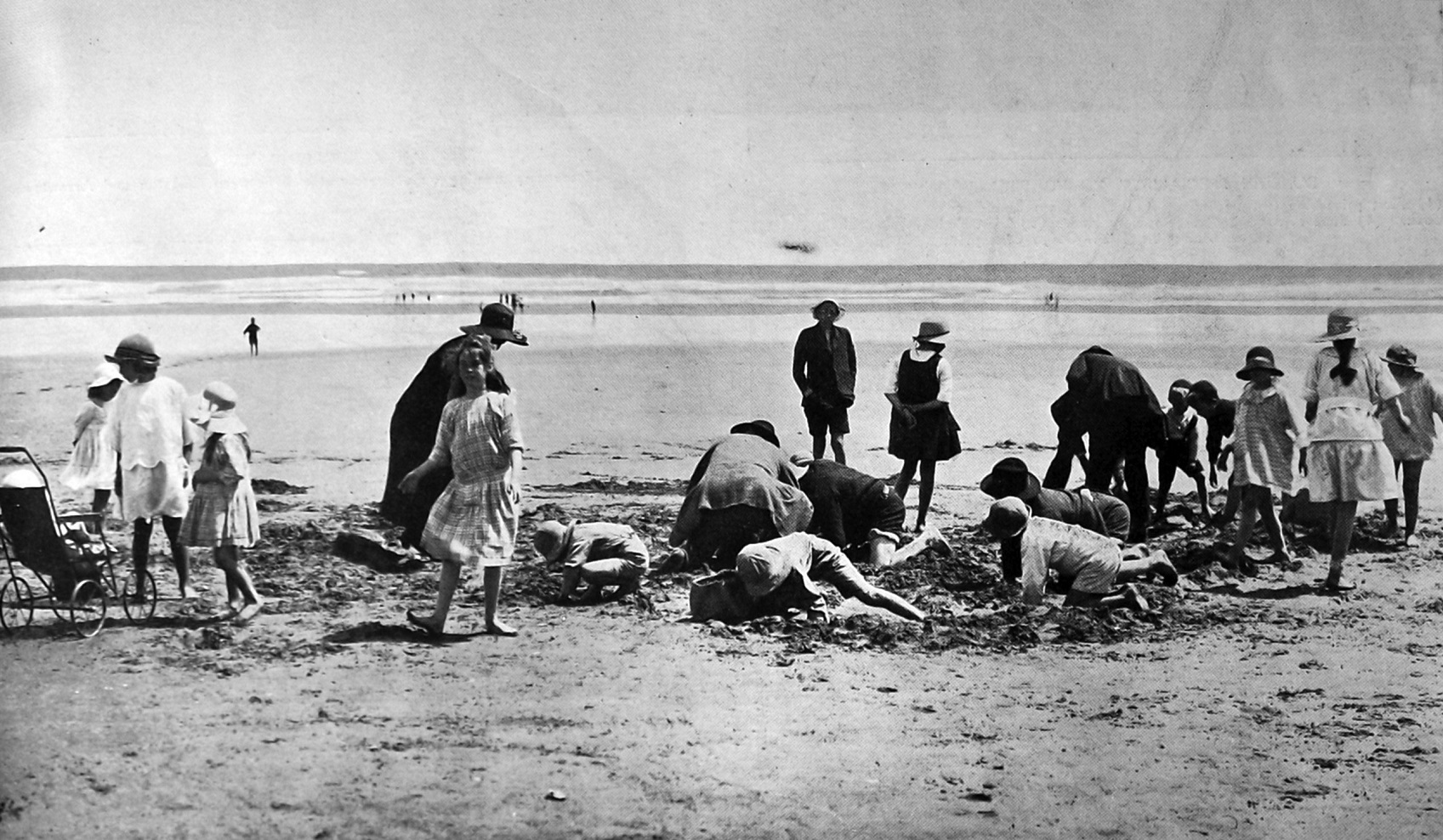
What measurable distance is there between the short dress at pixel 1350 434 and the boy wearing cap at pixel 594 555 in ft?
9.44

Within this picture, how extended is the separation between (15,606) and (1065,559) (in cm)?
395

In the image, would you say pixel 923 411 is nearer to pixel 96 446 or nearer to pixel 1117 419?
pixel 1117 419

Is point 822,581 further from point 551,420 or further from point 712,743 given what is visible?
point 551,420

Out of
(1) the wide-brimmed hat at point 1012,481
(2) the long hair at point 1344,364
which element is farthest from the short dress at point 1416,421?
(1) the wide-brimmed hat at point 1012,481

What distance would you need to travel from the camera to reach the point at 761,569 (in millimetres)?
4824

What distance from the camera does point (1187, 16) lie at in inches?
206

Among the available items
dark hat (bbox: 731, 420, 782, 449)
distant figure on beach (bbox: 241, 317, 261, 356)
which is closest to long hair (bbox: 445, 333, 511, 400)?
distant figure on beach (bbox: 241, 317, 261, 356)

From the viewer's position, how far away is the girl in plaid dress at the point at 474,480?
4539 millimetres

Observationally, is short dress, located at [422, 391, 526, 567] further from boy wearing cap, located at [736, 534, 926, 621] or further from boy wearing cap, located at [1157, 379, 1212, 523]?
boy wearing cap, located at [1157, 379, 1212, 523]

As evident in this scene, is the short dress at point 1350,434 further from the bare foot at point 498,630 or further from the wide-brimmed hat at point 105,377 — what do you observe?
the wide-brimmed hat at point 105,377

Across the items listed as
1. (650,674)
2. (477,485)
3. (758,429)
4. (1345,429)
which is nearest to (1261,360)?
(1345,429)

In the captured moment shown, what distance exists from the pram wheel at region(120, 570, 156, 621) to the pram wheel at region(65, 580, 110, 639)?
6 centimetres

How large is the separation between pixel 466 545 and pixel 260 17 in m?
2.21

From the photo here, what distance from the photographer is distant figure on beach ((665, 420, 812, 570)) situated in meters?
5.10
